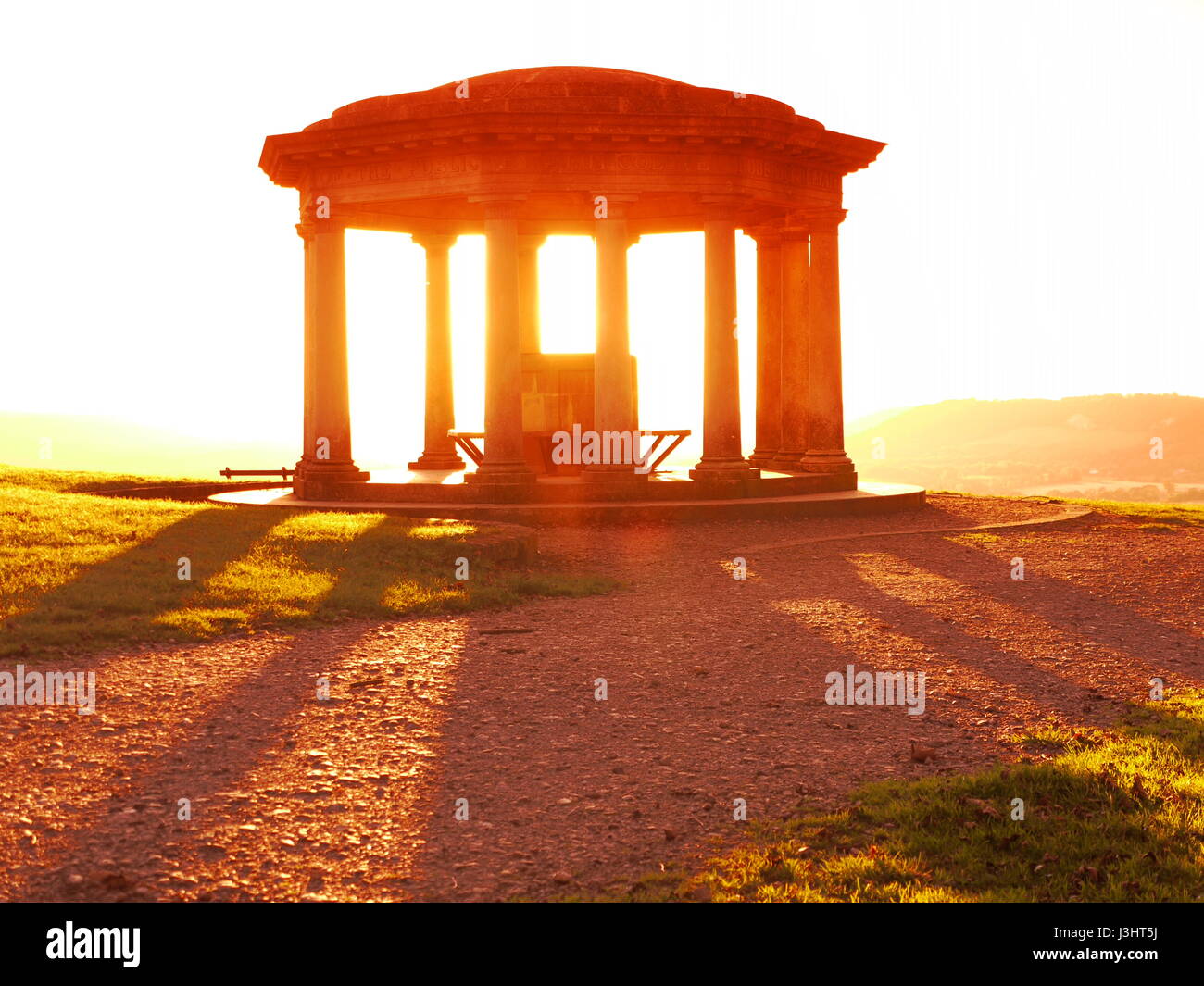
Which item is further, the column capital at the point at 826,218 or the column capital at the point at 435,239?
the column capital at the point at 435,239

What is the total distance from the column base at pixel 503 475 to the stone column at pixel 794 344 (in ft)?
27.4

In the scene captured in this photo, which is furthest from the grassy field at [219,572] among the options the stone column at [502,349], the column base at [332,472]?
the column base at [332,472]

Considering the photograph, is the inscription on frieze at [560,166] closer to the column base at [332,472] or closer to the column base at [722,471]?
the column base at [722,471]

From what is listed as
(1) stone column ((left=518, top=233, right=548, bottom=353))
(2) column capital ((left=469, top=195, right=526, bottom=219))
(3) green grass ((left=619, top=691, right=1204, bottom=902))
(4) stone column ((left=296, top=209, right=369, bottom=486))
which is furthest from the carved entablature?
(3) green grass ((left=619, top=691, right=1204, bottom=902))

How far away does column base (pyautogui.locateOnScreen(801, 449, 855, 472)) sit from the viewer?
94.3ft

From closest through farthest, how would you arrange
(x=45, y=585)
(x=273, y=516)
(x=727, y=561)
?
1. (x=45, y=585)
2. (x=727, y=561)
3. (x=273, y=516)

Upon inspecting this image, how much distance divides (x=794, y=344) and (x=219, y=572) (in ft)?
63.2

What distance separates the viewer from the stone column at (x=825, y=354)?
28.5 meters

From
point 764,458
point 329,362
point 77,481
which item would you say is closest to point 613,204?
point 329,362

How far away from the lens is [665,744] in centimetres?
867

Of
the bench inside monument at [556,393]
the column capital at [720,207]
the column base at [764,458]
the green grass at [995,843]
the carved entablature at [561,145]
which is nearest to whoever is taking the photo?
the green grass at [995,843]
